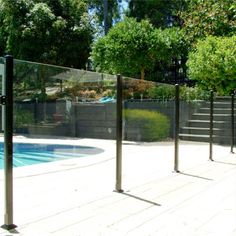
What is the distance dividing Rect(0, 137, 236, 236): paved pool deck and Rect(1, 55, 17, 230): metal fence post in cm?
17

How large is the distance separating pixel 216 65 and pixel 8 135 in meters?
11.9

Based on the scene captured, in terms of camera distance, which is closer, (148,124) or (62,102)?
(62,102)

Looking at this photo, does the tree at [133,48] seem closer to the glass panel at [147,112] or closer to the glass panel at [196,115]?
the glass panel at [196,115]

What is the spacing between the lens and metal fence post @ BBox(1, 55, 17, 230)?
459 centimetres

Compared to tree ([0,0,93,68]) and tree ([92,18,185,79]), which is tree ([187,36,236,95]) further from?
tree ([0,0,93,68])

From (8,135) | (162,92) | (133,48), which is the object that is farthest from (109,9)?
(8,135)

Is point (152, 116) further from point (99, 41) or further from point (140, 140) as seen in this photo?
point (99, 41)

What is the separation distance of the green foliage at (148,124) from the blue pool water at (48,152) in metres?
0.99

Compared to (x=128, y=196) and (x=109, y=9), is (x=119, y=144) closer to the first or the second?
(x=128, y=196)

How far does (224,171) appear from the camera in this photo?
29.7ft

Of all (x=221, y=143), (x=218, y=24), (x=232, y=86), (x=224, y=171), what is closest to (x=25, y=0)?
(x=218, y=24)

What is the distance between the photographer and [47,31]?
70.3 ft

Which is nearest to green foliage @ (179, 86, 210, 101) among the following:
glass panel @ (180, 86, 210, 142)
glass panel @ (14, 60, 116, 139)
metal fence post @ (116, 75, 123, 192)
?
glass panel @ (180, 86, 210, 142)

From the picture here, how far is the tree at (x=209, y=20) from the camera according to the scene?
18.5 meters
